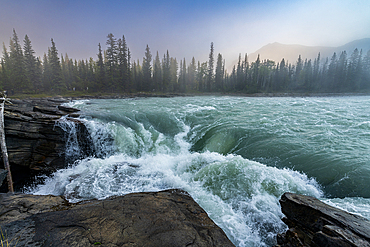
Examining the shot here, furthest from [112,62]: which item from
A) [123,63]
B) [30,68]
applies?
[30,68]

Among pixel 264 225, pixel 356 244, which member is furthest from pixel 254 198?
pixel 356 244

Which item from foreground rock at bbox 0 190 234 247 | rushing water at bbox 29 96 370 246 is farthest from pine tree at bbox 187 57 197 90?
foreground rock at bbox 0 190 234 247

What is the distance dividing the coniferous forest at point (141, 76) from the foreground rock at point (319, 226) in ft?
188

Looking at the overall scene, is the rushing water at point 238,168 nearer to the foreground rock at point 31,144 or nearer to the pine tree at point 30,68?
the foreground rock at point 31,144

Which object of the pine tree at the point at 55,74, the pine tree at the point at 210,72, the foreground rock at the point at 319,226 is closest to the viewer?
the foreground rock at the point at 319,226


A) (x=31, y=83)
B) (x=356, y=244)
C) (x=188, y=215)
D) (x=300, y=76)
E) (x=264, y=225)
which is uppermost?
(x=300, y=76)

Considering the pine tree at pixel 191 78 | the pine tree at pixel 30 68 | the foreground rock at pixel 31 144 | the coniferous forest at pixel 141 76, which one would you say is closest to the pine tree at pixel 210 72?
the coniferous forest at pixel 141 76

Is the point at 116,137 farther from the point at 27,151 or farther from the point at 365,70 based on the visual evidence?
the point at 365,70

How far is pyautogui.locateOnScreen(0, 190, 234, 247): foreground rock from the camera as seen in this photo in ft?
10.3

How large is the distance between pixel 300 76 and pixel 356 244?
95.1 meters

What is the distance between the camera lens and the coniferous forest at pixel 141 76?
45.4 meters

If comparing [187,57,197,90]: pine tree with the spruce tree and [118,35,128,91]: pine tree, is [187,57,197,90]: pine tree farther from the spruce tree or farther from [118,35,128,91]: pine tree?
[118,35,128,91]: pine tree

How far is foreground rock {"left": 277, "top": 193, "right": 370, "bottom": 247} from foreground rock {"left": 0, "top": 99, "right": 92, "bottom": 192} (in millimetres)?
10395

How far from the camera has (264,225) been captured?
174 inches
